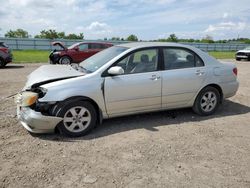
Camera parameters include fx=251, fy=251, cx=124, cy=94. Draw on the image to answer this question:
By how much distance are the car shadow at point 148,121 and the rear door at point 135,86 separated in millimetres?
298

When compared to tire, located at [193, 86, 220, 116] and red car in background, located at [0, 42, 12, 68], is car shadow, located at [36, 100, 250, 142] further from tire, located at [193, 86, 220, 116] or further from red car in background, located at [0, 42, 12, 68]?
red car in background, located at [0, 42, 12, 68]

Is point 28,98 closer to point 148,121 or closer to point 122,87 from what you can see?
point 122,87

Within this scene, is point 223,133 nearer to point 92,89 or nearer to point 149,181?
point 149,181

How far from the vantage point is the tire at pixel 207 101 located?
558cm

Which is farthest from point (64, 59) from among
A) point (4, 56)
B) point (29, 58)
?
point (29, 58)

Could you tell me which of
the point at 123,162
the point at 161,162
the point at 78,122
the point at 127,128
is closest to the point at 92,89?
the point at 78,122

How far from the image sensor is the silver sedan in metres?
4.22

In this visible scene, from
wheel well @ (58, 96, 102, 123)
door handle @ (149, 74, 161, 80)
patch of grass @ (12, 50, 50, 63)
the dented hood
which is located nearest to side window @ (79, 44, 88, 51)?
patch of grass @ (12, 50, 50, 63)

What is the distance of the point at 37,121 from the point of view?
163 inches

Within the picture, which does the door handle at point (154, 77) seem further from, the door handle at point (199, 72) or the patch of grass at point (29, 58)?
the patch of grass at point (29, 58)

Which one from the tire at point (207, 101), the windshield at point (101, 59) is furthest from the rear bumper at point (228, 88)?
the windshield at point (101, 59)

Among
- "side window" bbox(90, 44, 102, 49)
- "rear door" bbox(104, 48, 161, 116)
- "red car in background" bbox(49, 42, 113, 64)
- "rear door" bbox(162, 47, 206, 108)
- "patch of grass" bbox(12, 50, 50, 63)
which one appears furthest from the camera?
"patch of grass" bbox(12, 50, 50, 63)

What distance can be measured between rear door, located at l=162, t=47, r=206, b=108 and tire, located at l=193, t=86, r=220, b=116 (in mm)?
218

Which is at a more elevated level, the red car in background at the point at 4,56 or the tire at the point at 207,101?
the red car in background at the point at 4,56
